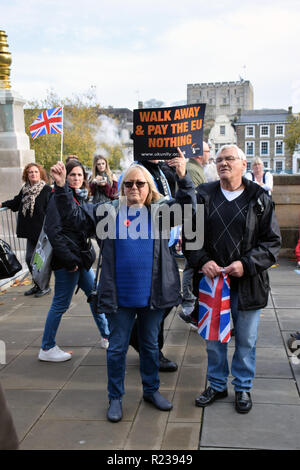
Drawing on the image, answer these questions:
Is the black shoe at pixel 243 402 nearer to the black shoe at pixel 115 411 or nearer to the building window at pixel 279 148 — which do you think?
the black shoe at pixel 115 411

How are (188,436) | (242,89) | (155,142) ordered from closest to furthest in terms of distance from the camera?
(188,436), (155,142), (242,89)

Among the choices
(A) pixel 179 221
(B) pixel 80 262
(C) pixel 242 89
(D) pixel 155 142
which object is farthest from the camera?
(C) pixel 242 89

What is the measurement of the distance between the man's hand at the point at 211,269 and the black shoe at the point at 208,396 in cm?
91

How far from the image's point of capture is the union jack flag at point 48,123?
9023 mm

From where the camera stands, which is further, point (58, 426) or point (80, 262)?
point (80, 262)

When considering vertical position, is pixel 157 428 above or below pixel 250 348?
below

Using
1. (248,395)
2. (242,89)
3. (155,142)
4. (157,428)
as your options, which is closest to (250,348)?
(248,395)

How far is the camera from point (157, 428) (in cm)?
362

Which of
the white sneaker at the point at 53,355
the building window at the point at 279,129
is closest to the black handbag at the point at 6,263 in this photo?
the white sneaker at the point at 53,355

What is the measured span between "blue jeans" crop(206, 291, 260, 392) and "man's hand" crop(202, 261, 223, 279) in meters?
0.24

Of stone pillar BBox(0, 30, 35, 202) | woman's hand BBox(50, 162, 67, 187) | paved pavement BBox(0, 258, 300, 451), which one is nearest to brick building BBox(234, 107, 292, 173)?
stone pillar BBox(0, 30, 35, 202)

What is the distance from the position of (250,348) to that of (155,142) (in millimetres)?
1783

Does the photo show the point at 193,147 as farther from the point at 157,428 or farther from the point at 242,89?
the point at 242,89

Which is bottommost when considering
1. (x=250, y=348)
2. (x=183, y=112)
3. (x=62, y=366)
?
(x=62, y=366)
